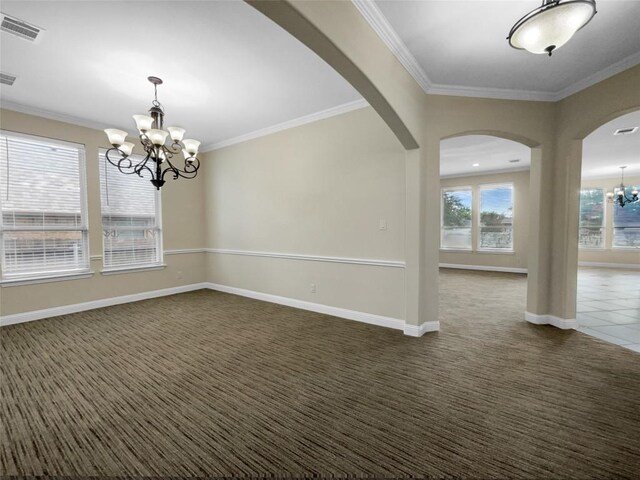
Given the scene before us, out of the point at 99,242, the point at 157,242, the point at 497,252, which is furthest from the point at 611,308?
the point at 99,242

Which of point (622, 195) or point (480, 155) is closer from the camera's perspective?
point (480, 155)

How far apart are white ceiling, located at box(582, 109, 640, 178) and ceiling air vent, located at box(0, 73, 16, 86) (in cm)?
800

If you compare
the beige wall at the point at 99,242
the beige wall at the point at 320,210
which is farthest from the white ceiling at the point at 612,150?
the beige wall at the point at 99,242

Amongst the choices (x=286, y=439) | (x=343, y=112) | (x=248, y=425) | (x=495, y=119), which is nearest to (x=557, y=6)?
(x=495, y=119)

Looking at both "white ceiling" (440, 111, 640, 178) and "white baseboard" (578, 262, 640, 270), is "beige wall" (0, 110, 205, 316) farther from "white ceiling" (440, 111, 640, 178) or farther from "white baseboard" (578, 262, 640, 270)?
"white baseboard" (578, 262, 640, 270)

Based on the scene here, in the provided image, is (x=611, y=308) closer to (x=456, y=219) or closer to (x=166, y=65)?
(x=456, y=219)

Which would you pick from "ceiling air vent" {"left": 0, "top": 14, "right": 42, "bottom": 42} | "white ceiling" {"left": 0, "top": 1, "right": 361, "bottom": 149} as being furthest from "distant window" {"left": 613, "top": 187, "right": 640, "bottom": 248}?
"ceiling air vent" {"left": 0, "top": 14, "right": 42, "bottom": 42}

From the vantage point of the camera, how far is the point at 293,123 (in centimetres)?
454

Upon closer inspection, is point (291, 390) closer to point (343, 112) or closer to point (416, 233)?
point (416, 233)

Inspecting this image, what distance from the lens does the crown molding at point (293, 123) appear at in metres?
3.87

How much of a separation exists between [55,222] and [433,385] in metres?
5.51

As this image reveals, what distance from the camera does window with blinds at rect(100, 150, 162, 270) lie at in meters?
4.83

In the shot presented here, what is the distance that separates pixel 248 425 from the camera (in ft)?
6.31

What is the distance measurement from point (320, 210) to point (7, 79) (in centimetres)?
399
